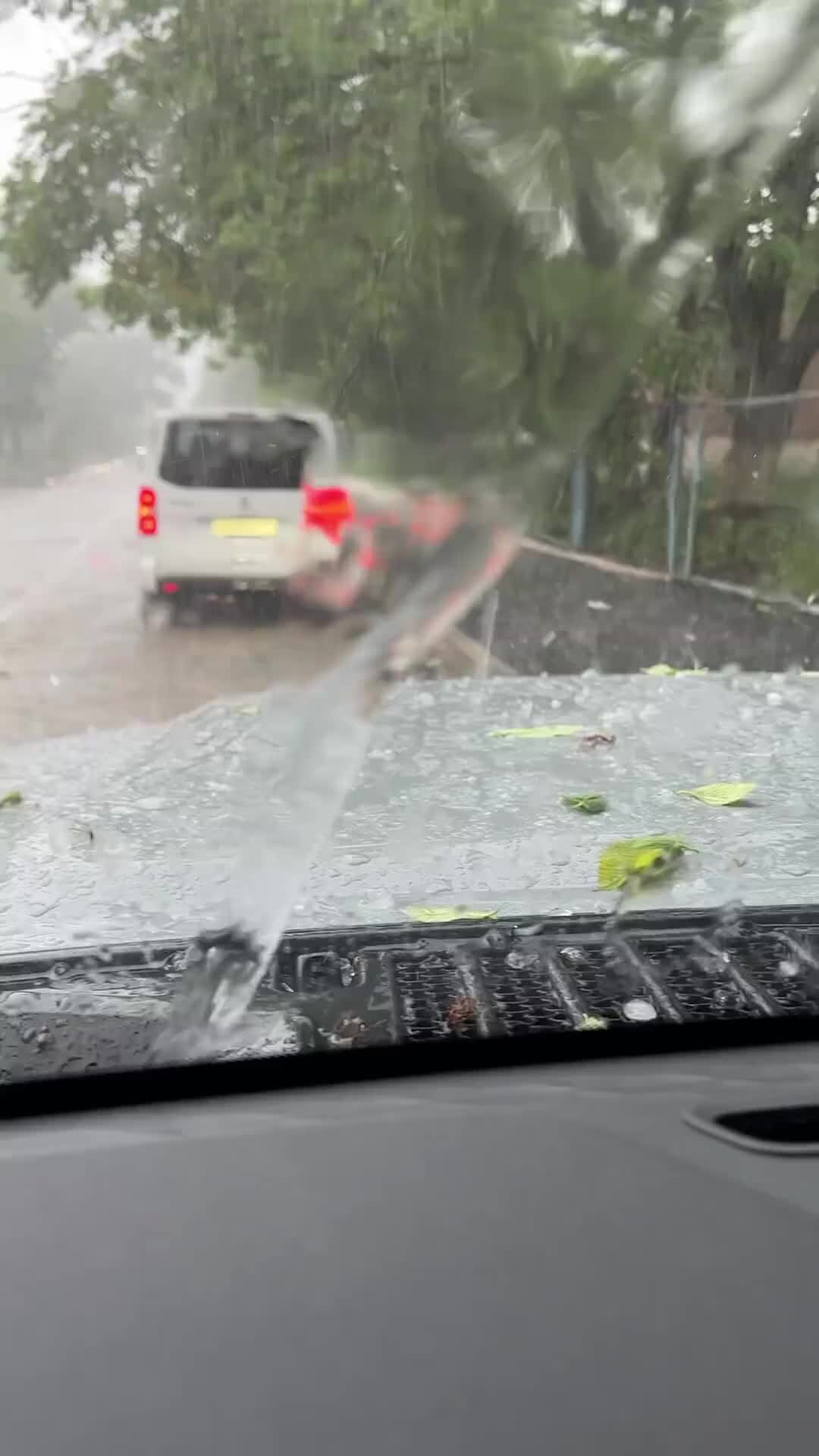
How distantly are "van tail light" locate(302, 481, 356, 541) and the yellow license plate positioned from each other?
3.3 inches

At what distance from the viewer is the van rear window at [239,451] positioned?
295 cm

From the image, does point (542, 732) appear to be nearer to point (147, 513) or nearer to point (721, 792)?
point (721, 792)

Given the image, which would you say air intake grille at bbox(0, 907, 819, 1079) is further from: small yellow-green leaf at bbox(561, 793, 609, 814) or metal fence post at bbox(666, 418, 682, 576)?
metal fence post at bbox(666, 418, 682, 576)

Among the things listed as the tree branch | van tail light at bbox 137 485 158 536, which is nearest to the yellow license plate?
van tail light at bbox 137 485 158 536

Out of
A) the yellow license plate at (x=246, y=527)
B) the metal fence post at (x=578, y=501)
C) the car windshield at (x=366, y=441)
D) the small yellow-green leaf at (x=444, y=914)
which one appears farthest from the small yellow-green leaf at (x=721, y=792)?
the yellow license plate at (x=246, y=527)

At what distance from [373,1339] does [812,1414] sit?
1.92 feet

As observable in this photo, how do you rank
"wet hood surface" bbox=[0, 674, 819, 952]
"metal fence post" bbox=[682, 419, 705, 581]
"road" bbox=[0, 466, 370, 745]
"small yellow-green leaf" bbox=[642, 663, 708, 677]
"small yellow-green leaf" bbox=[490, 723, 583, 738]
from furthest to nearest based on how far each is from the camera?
"small yellow-green leaf" bbox=[642, 663, 708, 677] → "small yellow-green leaf" bbox=[490, 723, 583, 738] → "metal fence post" bbox=[682, 419, 705, 581] → "road" bbox=[0, 466, 370, 745] → "wet hood surface" bbox=[0, 674, 819, 952]

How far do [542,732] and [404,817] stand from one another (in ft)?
2.62

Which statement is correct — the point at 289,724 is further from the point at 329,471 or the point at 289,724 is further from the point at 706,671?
the point at 706,671

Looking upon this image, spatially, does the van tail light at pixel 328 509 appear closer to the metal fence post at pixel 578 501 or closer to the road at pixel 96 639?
the road at pixel 96 639

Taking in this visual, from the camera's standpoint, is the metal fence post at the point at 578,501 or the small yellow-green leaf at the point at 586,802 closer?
the metal fence post at the point at 578,501

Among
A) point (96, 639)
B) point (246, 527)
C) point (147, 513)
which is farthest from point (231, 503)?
point (96, 639)

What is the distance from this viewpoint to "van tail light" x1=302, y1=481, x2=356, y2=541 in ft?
10.0

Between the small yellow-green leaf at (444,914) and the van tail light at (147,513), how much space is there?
1.23 m
